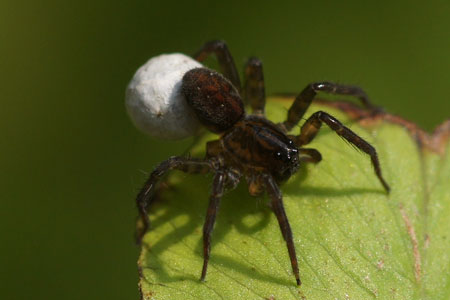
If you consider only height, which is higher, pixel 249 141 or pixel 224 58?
pixel 224 58

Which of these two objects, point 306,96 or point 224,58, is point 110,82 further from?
point 306,96

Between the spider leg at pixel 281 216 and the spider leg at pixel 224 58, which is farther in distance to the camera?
the spider leg at pixel 224 58

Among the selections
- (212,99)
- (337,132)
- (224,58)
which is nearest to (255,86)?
(224,58)

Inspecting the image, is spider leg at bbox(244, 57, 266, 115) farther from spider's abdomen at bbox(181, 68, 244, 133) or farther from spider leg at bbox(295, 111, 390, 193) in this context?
spider leg at bbox(295, 111, 390, 193)

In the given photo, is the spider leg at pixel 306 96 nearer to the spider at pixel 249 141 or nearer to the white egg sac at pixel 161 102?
the spider at pixel 249 141

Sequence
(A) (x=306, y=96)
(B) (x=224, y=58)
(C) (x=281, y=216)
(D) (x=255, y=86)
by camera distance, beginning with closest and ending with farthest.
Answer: (C) (x=281, y=216), (A) (x=306, y=96), (D) (x=255, y=86), (B) (x=224, y=58)

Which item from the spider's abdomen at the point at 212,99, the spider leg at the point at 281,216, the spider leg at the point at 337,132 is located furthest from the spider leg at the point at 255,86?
the spider leg at the point at 281,216

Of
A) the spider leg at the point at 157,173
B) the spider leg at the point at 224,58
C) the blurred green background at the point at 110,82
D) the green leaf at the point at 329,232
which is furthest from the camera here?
the spider leg at the point at 224,58

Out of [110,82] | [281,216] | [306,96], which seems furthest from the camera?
[110,82]
